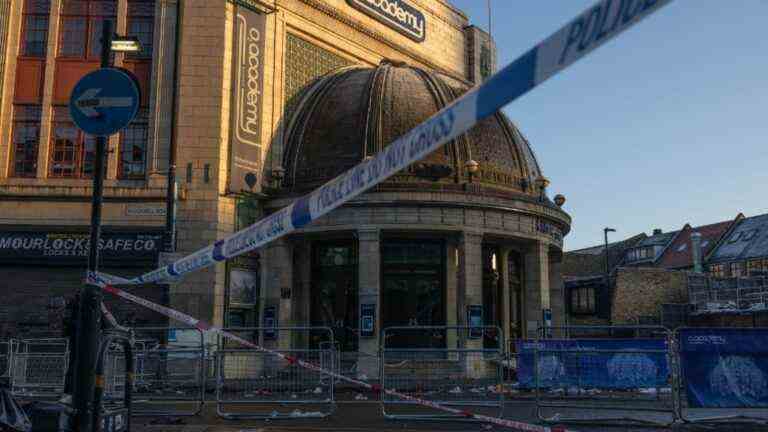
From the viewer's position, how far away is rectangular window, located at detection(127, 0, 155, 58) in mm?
24422

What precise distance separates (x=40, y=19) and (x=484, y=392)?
19.3 m

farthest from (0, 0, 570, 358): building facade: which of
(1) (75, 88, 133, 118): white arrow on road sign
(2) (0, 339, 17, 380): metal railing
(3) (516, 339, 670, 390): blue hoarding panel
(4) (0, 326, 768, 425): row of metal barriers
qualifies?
(1) (75, 88, 133, 118): white arrow on road sign

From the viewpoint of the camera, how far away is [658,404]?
1452cm

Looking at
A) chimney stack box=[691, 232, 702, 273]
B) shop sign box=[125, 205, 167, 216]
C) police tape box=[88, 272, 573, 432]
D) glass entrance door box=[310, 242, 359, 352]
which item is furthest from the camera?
chimney stack box=[691, 232, 702, 273]

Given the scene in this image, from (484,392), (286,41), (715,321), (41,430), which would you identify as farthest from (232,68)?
(715,321)

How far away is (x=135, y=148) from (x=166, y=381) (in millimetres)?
9889

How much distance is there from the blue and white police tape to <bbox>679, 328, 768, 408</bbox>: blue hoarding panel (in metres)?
8.79

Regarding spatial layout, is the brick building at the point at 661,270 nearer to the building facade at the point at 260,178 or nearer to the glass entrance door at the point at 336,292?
the building facade at the point at 260,178

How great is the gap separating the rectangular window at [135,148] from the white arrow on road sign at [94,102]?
1582cm

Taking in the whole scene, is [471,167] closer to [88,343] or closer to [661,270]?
[88,343]

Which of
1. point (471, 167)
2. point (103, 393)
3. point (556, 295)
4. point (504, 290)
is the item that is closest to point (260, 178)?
point (471, 167)

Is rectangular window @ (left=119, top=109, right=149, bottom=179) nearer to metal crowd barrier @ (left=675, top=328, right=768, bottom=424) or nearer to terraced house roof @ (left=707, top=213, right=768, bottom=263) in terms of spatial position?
metal crowd barrier @ (left=675, top=328, right=768, bottom=424)

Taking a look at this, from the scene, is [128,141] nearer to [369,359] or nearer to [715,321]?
[369,359]

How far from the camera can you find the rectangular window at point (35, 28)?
24359mm
